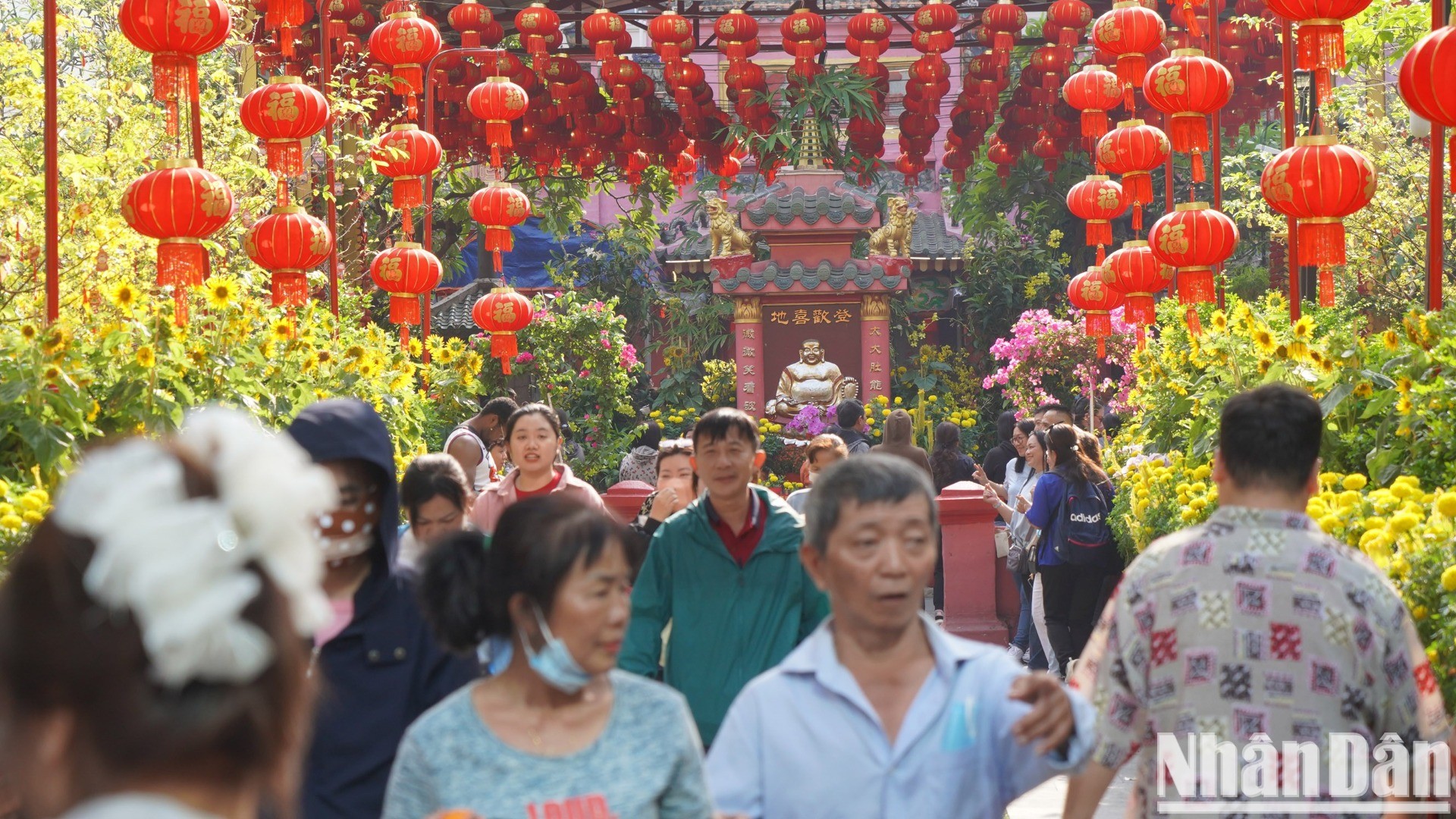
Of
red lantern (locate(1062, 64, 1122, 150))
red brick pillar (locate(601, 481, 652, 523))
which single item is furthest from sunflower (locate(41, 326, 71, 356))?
red lantern (locate(1062, 64, 1122, 150))

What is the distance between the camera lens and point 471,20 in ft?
44.8

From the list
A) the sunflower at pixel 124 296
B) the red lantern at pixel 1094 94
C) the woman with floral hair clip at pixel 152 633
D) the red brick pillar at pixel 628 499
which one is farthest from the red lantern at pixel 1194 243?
the woman with floral hair clip at pixel 152 633

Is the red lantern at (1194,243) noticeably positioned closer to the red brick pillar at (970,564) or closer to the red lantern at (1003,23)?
the red brick pillar at (970,564)

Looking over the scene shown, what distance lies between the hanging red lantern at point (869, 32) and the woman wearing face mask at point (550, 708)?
13.3 meters

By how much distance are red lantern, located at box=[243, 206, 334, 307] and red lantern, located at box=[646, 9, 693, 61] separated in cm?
593

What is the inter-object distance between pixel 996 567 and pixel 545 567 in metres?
8.39

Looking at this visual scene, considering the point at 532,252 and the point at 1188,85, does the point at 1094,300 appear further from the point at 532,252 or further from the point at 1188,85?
the point at 532,252

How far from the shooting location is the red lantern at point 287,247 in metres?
8.81

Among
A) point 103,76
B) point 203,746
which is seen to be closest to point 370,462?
point 203,746

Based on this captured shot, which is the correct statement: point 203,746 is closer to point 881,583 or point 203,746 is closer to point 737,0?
point 881,583

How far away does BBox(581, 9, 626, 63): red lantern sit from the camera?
46.8 feet

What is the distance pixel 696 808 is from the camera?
2.08 meters

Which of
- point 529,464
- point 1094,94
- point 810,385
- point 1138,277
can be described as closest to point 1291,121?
point 1138,277

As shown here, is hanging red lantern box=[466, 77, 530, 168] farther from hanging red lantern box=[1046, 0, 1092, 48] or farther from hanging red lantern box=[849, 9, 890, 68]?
hanging red lantern box=[1046, 0, 1092, 48]
